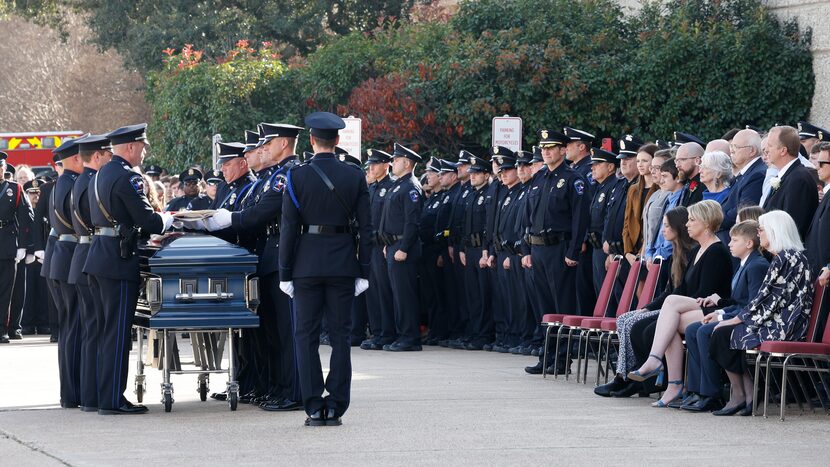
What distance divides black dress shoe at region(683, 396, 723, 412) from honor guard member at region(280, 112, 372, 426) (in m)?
2.55

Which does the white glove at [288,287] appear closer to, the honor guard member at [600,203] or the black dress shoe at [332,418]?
the black dress shoe at [332,418]

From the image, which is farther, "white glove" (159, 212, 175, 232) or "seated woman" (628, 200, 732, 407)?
"seated woman" (628, 200, 732, 407)

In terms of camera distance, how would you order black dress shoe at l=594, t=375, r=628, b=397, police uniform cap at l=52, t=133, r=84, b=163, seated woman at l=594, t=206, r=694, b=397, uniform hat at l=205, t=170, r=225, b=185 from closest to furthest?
1. seated woman at l=594, t=206, r=694, b=397
2. black dress shoe at l=594, t=375, r=628, b=397
3. police uniform cap at l=52, t=133, r=84, b=163
4. uniform hat at l=205, t=170, r=225, b=185

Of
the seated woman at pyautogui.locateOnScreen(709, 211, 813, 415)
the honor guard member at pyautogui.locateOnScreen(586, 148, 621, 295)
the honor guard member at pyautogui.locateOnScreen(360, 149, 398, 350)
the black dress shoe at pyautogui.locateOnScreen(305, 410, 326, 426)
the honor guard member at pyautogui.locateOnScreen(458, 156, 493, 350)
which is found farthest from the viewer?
the honor guard member at pyautogui.locateOnScreen(360, 149, 398, 350)

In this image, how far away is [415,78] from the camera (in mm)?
24234

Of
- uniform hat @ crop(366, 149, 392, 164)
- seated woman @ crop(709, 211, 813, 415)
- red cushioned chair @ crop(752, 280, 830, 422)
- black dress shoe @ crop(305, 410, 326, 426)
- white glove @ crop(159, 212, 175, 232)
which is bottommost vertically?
black dress shoe @ crop(305, 410, 326, 426)

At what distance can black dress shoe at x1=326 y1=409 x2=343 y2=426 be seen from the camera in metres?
10.3

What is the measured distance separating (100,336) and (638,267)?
446cm

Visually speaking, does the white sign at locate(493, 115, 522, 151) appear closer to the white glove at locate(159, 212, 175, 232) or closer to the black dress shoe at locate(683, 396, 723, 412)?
the black dress shoe at locate(683, 396, 723, 412)

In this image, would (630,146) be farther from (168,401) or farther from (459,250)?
(168,401)

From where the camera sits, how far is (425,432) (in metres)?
9.88

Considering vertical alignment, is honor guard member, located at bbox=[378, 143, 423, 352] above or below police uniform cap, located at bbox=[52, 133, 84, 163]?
below

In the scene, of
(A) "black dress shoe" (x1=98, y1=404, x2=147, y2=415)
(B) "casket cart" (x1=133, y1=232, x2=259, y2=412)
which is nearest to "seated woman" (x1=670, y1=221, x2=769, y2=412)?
(B) "casket cart" (x1=133, y1=232, x2=259, y2=412)

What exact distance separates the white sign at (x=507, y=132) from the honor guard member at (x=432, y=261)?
5.55ft
